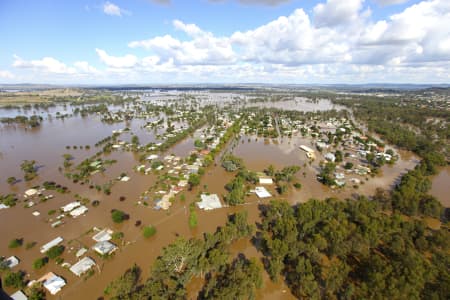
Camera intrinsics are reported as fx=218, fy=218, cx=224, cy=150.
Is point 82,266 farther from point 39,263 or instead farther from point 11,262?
point 11,262

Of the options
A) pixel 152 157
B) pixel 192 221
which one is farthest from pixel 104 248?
pixel 152 157

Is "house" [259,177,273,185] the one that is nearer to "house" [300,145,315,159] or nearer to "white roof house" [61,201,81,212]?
"house" [300,145,315,159]

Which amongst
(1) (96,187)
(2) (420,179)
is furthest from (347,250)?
(1) (96,187)

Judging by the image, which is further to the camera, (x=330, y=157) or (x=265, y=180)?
(x=330, y=157)

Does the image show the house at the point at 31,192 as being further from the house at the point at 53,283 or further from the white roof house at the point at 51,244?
the house at the point at 53,283

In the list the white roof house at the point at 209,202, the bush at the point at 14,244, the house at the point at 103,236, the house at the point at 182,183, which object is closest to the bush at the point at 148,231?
the house at the point at 103,236

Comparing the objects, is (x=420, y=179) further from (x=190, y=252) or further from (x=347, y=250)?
(x=190, y=252)

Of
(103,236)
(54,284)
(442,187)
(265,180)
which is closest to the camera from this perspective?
(54,284)
